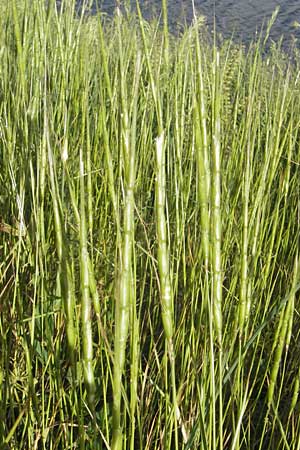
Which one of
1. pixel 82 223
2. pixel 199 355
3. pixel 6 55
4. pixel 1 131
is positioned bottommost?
pixel 199 355

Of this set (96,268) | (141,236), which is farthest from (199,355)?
(141,236)

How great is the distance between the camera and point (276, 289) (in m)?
1.38

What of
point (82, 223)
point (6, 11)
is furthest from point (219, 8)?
point (82, 223)

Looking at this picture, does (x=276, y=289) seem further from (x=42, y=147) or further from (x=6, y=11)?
(x=6, y=11)

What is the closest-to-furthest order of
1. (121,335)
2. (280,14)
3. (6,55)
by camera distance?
(121,335) < (6,55) < (280,14)

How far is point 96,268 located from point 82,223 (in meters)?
0.63

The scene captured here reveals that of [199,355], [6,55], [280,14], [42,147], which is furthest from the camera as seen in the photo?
[280,14]

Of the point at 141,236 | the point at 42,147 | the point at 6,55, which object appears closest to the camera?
the point at 42,147

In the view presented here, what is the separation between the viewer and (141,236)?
1.33 meters

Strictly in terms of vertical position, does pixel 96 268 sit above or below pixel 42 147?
below

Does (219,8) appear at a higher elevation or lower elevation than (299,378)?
higher

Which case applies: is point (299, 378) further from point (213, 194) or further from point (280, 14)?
point (280, 14)

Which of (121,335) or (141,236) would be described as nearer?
(121,335)

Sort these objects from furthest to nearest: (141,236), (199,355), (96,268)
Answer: (141,236) < (96,268) < (199,355)
